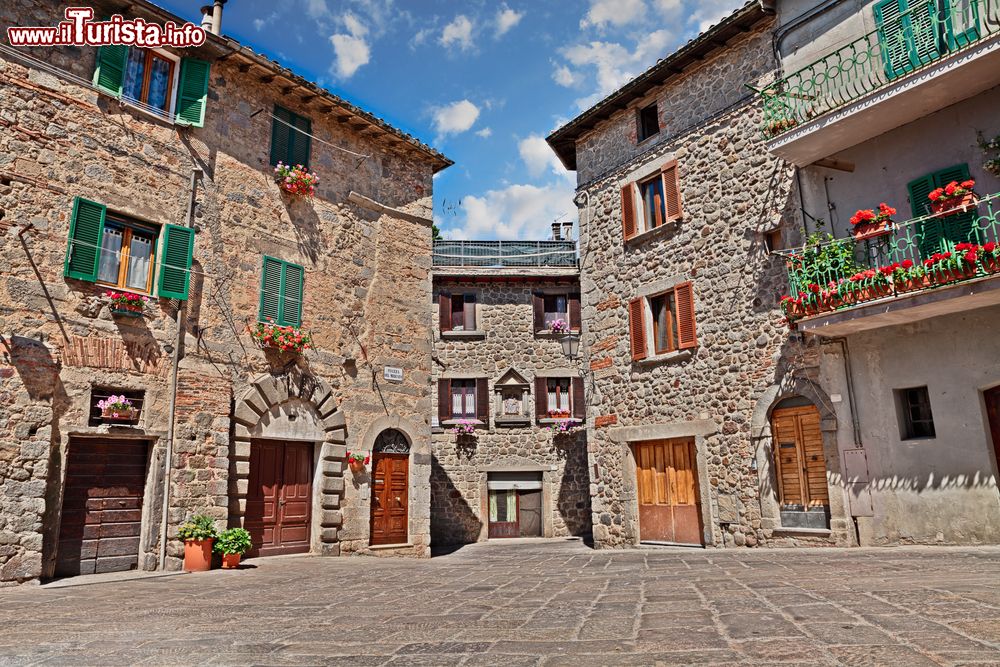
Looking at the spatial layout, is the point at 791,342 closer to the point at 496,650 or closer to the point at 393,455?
the point at 393,455

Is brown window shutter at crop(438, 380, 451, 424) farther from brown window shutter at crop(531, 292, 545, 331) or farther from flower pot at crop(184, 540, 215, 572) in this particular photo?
flower pot at crop(184, 540, 215, 572)

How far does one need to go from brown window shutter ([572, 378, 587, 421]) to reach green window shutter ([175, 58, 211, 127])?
44.1 ft

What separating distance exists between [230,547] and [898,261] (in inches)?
414

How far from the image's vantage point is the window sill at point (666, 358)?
13.2m

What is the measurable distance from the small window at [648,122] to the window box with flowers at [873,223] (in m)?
5.69

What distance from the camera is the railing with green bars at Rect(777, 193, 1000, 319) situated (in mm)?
8859

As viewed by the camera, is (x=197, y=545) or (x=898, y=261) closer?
(x=197, y=545)

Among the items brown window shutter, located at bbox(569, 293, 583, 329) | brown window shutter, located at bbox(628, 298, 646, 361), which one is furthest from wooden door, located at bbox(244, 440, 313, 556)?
brown window shutter, located at bbox(569, 293, 583, 329)

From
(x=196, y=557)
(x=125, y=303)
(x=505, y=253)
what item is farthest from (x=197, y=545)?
(x=505, y=253)

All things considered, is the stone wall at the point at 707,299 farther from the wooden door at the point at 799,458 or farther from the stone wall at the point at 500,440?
the stone wall at the point at 500,440

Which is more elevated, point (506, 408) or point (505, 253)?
point (505, 253)

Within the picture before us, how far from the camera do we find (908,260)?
964 cm

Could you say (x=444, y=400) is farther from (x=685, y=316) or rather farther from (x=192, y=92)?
(x=192, y=92)

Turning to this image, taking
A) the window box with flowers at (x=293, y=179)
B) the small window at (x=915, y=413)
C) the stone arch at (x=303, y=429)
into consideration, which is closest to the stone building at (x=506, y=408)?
the stone arch at (x=303, y=429)
